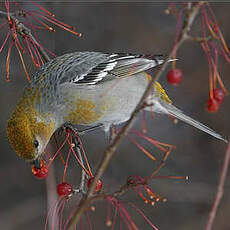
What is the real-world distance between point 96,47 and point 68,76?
12.4 feet

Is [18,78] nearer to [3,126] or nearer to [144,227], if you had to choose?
[3,126]

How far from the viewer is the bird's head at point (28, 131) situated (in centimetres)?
323

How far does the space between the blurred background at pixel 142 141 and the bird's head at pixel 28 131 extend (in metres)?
3.18

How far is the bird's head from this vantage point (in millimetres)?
3230

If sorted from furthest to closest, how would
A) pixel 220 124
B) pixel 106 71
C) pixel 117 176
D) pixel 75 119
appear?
pixel 117 176 < pixel 220 124 < pixel 106 71 < pixel 75 119

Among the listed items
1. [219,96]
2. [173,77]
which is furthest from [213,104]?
[173,77]

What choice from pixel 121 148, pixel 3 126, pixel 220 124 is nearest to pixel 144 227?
pixel 121 148

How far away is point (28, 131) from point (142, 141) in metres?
4.47

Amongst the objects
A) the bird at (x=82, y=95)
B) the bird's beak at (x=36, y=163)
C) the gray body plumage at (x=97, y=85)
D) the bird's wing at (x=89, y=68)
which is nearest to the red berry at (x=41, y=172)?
the bird's beak at (x=36, y=163)

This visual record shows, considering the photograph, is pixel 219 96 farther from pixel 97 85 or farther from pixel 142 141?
pixel 142 141

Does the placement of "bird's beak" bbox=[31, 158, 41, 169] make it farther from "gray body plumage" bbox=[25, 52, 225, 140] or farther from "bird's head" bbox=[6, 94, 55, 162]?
"gray body plumage" bbox=[25, 52, 225, 140]

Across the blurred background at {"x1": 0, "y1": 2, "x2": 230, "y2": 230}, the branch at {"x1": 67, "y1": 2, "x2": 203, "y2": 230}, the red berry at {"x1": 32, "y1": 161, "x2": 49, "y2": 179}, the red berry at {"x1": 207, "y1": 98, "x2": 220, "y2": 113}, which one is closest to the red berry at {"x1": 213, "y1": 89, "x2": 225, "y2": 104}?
the red berry at {"x1": 207, "y1": 98, "x2": 220, "y2": 113}

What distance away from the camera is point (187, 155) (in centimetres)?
730

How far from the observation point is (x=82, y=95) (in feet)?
12.3
